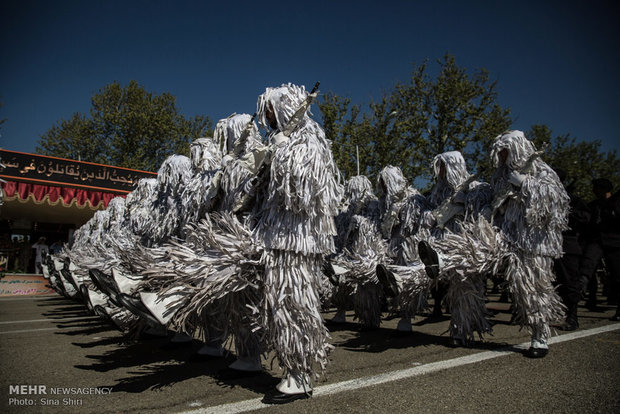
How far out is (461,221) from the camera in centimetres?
514

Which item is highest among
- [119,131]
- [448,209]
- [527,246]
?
[119,131]

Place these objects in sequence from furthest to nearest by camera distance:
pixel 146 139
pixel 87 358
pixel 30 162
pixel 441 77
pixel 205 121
A: pixel 205 121 → pixel 146 139 → pixel 30 162 → pixel 441 77 → pixel 87 358

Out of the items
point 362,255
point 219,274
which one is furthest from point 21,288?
point 219,274

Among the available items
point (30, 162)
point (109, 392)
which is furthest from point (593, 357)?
point (30, 162)

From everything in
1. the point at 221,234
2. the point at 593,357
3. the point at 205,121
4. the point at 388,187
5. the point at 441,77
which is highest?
the point at 205,121

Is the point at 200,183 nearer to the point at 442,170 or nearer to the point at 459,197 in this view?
the point at 459,197

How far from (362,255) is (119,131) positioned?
2665 centimetres

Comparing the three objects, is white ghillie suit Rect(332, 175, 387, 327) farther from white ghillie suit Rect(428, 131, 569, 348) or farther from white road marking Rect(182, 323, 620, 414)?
white road marking Rect(182, 323, 620, 414)

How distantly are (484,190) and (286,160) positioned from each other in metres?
3.08

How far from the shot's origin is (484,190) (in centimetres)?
498

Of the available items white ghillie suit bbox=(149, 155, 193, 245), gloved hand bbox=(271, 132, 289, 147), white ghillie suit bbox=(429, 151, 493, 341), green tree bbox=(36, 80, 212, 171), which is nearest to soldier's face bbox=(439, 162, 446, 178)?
white ghillie suit bbox=(429, 151, 493, 341)

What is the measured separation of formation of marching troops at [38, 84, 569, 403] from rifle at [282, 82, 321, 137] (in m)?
0.01

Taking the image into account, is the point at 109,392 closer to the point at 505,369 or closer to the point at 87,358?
the point at 87,358

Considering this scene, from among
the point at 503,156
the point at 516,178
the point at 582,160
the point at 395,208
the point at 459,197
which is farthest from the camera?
the point at 582,160
